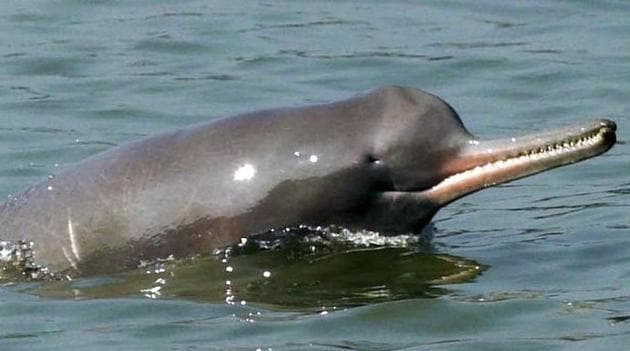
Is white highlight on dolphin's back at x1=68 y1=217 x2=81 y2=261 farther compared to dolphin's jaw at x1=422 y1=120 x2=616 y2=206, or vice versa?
white highlight on dolphin's back at x1=68 y1=217 x2=81 y2=261

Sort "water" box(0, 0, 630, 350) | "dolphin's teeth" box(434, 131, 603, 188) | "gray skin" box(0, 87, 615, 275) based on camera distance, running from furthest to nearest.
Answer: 1. "gray skin" box(0, 87, 615, 275)
2. "dolphin's teeth" box(434, 131, 603, 188)
3. "water" box(0, 0, 630, 350)

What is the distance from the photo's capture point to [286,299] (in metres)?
10.3

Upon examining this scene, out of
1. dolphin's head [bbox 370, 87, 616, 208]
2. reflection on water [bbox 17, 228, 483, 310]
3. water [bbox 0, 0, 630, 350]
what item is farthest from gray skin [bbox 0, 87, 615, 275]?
water [bbox 0, 0, 630, 350]

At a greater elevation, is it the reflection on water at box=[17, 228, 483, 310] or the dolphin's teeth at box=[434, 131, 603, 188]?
the dolphin's teeth at box=[434, 131, 603, 188]

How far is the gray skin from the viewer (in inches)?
416

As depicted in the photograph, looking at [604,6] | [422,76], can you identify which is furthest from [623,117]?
[604,6]

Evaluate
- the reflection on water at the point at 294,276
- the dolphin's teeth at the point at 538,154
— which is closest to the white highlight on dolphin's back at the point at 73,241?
the reflection on water at the point at 294,276

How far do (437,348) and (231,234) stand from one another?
1734 mm

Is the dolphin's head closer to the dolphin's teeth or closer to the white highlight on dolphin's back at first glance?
the dolphin's teeth

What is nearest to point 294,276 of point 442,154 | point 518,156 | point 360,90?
point 442,154

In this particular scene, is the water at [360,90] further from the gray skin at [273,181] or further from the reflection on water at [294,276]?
the gray skin at [273,181]

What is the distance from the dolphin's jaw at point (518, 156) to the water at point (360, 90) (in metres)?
0.48

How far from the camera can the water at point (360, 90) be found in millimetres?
9727

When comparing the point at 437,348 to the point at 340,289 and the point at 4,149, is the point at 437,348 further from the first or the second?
the point at 4,149
